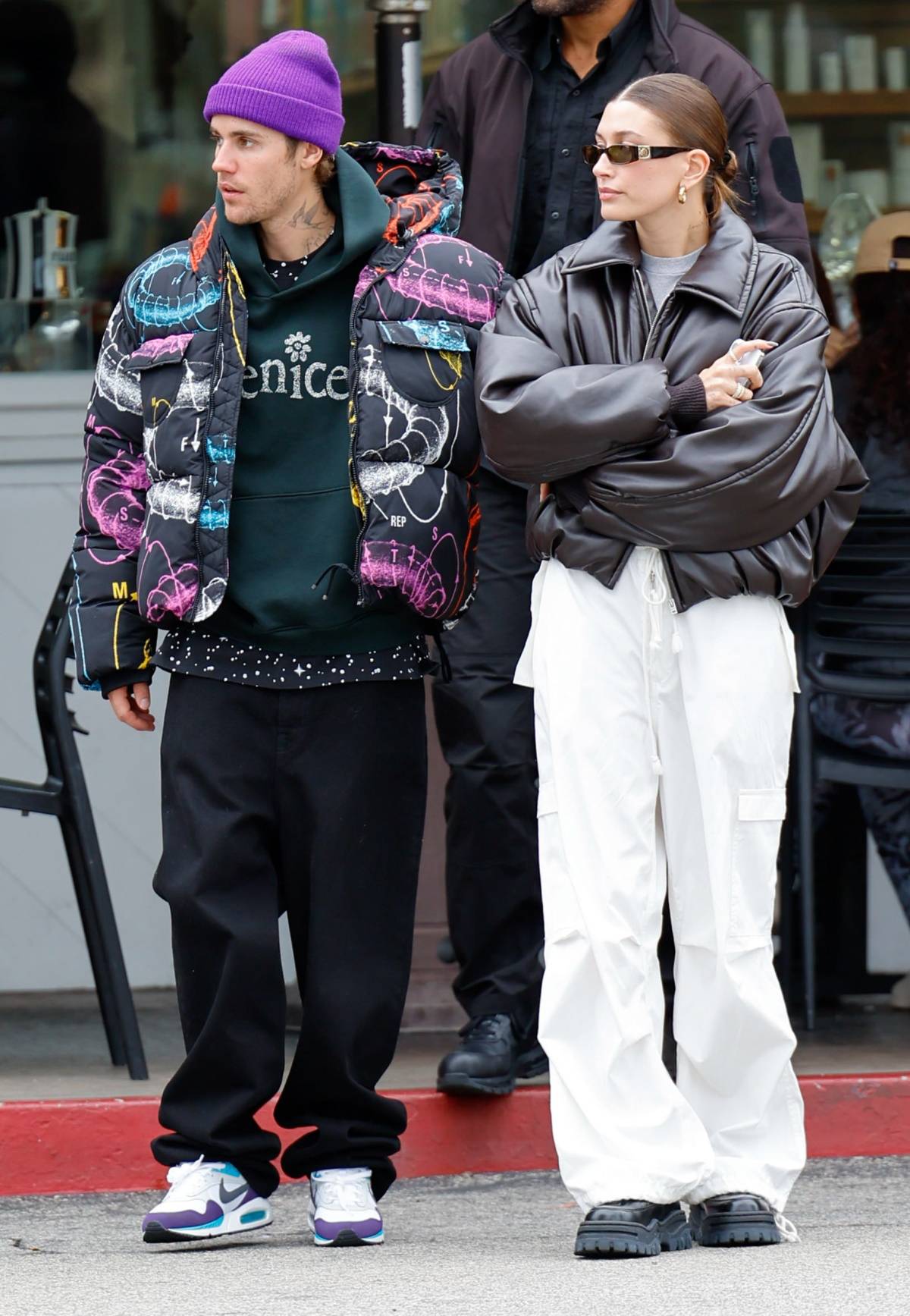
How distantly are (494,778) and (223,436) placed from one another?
97 cm

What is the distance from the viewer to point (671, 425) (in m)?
3.72

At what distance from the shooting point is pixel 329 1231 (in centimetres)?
388

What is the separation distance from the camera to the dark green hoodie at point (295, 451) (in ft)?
12.7

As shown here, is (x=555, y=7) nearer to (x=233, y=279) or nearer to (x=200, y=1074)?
(x=233, y=279)

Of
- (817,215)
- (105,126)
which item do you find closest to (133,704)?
(105,126)

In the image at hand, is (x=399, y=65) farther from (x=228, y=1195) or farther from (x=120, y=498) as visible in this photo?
(x=228, y=1195)

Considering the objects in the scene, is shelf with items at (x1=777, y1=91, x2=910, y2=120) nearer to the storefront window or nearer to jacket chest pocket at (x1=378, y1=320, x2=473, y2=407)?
the storefront window

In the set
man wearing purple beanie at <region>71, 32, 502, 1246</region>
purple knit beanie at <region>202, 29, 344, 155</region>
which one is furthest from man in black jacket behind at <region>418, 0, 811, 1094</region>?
purple knit beanie at <region>202, 29, 344, 155</region>

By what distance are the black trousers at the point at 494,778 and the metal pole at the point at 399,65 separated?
112 cm

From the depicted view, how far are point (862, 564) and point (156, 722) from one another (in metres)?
1.77

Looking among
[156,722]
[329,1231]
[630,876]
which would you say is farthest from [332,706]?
[156,722]

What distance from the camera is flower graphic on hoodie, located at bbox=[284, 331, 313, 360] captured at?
3.89 meters

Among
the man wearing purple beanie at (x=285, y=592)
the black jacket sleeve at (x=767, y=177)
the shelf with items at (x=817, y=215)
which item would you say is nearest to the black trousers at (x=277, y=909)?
the man wearing purple beanie at (x=285, y=592)

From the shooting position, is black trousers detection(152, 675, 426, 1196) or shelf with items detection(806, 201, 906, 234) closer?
black trousers detection(152, 675, 426, 1196)
